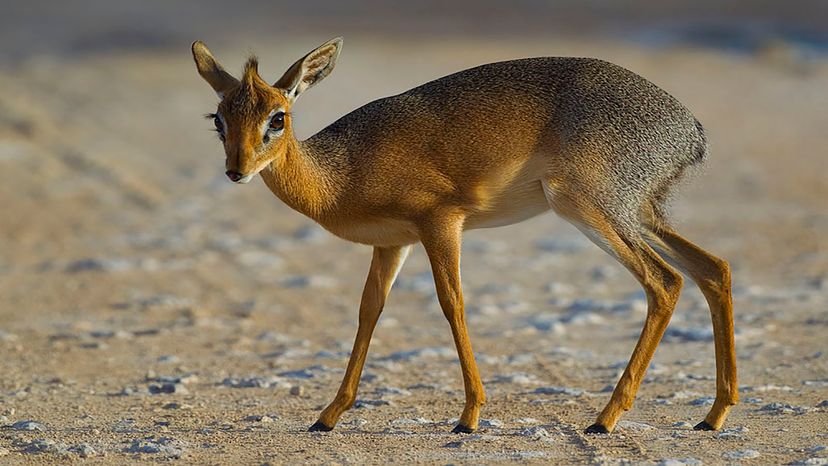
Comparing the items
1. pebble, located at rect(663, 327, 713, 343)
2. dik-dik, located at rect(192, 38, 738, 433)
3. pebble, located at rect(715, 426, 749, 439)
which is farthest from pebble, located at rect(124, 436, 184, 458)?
pebble, located at rect(663, 327, 713, 343)

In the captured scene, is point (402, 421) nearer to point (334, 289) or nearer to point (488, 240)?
point (334, 289)

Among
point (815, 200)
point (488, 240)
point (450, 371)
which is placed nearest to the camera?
point (450, 371)

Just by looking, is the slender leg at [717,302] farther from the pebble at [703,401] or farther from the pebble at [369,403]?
the pebble at [369,403]

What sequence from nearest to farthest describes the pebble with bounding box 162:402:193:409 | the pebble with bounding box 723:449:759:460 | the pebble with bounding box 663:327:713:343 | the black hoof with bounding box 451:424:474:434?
the pebble with bounding box 723:449:759:460 < the black hoof with bounding box 451:424:474:434 < the pebble with bounding box 162:402:193:409 < the pebble with bounding box 663:327:713:343

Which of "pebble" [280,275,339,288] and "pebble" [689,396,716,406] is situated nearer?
"pebble" [689,396,716,406]

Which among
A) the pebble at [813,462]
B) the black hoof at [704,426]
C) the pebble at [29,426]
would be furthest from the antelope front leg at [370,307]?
the pebble at [813,462]

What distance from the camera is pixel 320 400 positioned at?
11.1 metres

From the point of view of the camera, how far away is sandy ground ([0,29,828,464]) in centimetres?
955

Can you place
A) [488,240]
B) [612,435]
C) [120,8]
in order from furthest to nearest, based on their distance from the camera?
[120,8] → [488,240] → [612,435]

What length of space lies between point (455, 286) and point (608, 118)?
1.62 metres

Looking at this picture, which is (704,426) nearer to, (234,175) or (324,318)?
(234,175)

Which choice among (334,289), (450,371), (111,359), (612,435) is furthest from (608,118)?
(334,289)

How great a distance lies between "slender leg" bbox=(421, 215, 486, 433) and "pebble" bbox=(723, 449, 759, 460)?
1.80 metres

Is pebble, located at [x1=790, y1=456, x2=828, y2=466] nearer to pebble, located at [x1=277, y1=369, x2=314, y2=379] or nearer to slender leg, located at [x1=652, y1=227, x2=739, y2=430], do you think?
slender leg, located at [x1=652, y1=227, x2=739, y2=430]
